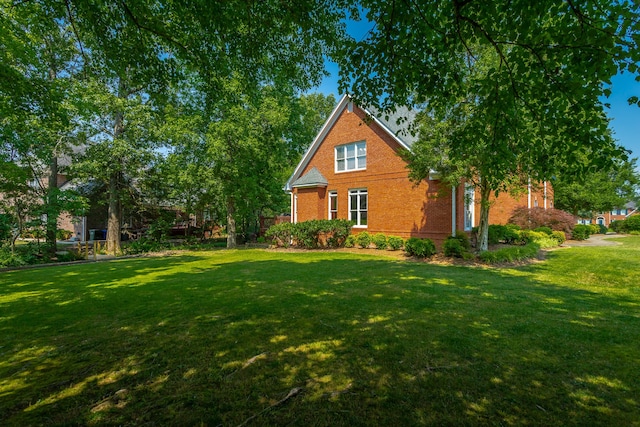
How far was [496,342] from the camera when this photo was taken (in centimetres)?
408

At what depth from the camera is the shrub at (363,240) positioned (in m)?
16.4

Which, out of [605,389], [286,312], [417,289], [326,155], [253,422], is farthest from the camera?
[326,155]

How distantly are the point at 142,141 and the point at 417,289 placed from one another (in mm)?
17208

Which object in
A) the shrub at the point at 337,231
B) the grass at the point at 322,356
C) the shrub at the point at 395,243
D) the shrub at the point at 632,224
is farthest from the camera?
the shrub at the point at 632,224

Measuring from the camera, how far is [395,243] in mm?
15398

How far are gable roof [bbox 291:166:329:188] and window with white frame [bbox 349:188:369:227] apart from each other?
2036 mm

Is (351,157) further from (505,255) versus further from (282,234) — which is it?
(505,255)

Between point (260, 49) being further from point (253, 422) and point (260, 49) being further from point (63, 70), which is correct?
point (63, 70)

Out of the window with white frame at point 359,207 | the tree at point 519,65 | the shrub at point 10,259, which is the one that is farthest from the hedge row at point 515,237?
the shrub at point 10,259

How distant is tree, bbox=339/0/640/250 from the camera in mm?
3516

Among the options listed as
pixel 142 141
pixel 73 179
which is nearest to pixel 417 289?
pixel 142 141

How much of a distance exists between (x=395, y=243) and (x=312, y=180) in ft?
23.2

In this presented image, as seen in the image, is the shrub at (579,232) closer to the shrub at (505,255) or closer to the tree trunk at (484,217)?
the shrub at (505,255)

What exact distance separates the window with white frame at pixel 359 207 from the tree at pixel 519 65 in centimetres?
1256
